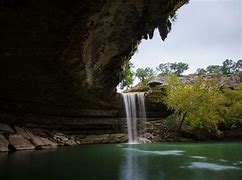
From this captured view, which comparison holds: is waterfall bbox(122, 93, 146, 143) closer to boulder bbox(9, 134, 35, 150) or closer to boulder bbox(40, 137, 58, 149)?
boulder bbox(40, 137, 58, 149)

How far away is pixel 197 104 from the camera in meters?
24.0

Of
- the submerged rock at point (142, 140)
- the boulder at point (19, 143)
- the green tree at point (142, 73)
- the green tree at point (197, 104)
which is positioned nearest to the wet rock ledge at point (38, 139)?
the boulder at point (19, 143)

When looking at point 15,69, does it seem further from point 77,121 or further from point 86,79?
point 77,121

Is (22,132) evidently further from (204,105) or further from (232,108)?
(232,108)

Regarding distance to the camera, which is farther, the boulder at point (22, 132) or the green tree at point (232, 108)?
the green tree at point (232, 108)

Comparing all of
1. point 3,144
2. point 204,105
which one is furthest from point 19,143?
point 204,105

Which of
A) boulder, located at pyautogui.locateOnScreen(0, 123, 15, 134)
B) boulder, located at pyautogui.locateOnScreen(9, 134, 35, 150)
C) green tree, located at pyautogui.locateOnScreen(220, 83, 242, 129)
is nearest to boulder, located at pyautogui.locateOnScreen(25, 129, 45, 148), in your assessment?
boulder, located at pyautogui.locateOnScreen(9, 134, 35, 150)

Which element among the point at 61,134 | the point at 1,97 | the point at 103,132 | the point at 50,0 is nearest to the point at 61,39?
the point at 50,0

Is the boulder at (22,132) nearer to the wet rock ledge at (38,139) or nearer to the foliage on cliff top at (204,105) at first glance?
the wet rock ledge at (38,139)

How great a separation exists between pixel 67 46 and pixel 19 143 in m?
6.36

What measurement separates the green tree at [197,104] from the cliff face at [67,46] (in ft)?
19.4

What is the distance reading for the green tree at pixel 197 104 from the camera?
24.0m

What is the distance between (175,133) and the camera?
2500 cm

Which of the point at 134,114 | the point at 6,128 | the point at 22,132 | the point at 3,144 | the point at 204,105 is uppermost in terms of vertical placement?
the point at 204,105
